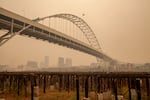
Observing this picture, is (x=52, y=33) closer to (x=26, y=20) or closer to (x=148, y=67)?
(x=26, y=20)

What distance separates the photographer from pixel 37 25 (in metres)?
24.2

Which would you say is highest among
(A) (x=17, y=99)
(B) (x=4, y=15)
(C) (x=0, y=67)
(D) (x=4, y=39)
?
(B) (x=4, y=15)

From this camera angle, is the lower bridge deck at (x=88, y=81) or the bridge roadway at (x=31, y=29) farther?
the bridge roadway at (x=31, y=29)

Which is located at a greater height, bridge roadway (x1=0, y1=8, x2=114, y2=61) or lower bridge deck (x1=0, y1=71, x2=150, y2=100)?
bridge roadway (x1=0, y1=8, x2=114, y2=61)

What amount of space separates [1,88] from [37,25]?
1017 cm

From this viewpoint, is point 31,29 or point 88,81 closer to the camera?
point 88,81

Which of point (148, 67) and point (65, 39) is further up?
point (65, 39)

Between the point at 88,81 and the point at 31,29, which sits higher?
the point at 31,29

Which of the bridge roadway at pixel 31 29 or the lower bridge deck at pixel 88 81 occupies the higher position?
the bridge roadway at pixel 31 29

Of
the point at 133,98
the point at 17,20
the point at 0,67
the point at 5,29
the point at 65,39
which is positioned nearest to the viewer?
the point at 133,98

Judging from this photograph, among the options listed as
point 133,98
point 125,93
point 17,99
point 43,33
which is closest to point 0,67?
point 43,33

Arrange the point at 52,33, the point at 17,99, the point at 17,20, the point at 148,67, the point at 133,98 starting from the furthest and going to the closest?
the point at 148,67 → the point at 52,33 → the point at 17,20 → the point at 17,99 → the point at 133,98

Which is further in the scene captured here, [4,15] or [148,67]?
[148,67]

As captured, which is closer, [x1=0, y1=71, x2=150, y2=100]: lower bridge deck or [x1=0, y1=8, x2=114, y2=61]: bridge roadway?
[x1=0, y1=71, x2=150, y2=100]: lower bridge deck
